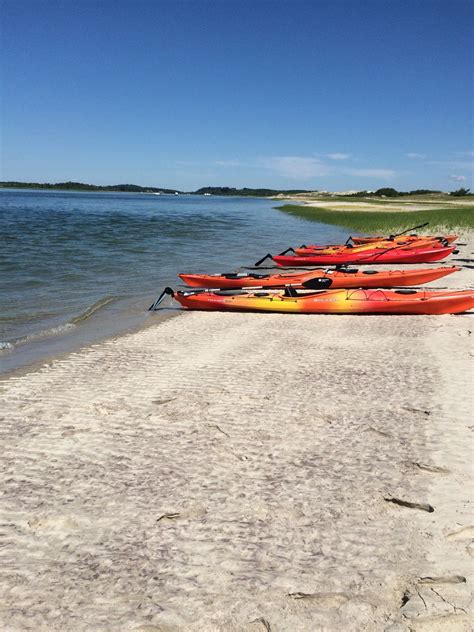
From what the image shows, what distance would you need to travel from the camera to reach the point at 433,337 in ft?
28.6

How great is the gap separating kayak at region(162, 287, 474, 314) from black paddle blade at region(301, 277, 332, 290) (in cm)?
59

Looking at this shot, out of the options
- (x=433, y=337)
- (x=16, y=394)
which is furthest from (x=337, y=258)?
(x=16, y=394)

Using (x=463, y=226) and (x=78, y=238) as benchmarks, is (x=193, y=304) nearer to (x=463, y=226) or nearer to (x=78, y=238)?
(x=78, y=238)

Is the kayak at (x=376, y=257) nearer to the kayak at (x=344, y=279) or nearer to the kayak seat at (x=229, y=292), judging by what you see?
the kayak at (x=344, y=279)

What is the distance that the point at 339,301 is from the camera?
10.8m

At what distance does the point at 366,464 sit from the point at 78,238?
2469 cm

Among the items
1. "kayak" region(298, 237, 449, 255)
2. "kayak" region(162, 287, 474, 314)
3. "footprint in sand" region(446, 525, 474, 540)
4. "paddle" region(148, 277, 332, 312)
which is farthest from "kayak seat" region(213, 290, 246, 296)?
"footprint in sand" region(446, 525, 474, 540)

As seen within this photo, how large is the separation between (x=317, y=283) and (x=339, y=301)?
1.18 m

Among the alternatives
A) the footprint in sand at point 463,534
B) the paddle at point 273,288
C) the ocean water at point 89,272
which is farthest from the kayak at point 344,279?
the footprint in sand at point 463,534

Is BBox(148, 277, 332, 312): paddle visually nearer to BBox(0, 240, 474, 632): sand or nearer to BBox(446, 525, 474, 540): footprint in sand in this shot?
BBox(0, 240, 474, 632): sand

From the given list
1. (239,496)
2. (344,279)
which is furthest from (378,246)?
(239,496)

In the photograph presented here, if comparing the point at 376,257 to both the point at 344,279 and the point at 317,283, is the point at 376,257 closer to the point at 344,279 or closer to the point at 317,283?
the point at 344,279

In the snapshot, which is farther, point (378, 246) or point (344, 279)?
point (378, 246)

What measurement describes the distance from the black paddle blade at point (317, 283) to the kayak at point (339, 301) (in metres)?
0.59
